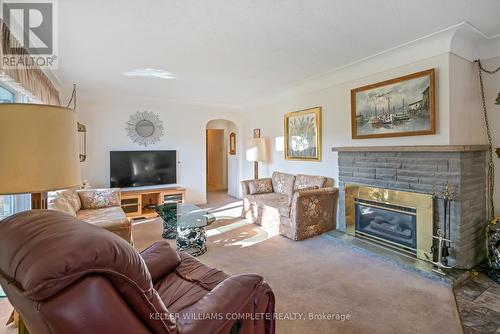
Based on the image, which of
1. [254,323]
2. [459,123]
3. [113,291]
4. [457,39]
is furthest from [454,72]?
[113,291]

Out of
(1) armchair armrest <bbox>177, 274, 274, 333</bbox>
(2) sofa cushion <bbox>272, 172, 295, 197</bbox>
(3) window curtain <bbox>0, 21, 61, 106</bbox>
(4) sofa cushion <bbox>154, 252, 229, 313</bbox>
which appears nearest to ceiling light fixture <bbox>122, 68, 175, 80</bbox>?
(3) window curtain <bbox>0, 21, 61, 106</bbox>

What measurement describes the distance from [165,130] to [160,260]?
4543 mm

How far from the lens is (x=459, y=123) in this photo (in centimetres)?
281

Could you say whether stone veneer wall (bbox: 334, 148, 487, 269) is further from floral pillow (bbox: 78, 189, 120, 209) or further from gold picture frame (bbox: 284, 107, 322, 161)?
floral pillow (bbox: 78, 189, 120, 209)

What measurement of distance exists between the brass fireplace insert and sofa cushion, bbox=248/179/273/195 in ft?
5.60

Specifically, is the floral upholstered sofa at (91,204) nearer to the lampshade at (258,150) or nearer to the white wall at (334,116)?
the lampshade at (258,150)

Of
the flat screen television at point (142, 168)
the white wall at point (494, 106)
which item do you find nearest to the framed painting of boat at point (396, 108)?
the white wall at point (494, 106)

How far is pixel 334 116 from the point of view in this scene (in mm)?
4090

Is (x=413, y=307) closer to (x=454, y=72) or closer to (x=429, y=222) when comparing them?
(x=429, y=222)

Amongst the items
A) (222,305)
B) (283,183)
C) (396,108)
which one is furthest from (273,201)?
(222,305)

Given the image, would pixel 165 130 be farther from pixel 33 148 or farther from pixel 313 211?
pixel 33 148

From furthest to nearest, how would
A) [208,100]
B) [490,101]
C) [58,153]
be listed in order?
[208,100]
[490,101]
[58,153]

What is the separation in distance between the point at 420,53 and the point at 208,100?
164 inches

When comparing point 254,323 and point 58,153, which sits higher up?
point 58,153
